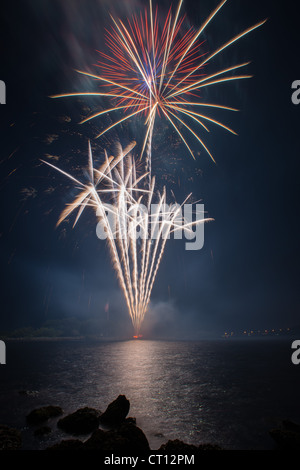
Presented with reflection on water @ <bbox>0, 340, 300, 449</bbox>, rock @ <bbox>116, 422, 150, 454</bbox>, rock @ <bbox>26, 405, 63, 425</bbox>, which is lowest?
reflection on water @ <bbox>0, 340, 300, 449</bbox>

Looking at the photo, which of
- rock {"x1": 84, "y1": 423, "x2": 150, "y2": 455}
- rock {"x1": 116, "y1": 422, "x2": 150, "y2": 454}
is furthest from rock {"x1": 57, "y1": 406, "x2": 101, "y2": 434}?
rock {"x1": 116, "y1": 422, "x2": 150, "y2": 454}

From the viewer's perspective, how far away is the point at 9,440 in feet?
39.2

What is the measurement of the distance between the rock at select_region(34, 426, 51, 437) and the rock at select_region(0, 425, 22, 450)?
157 cm

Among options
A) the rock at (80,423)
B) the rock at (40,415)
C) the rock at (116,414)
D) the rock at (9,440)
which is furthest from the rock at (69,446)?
the rock at (40,415)

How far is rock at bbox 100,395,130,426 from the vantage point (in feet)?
51.2

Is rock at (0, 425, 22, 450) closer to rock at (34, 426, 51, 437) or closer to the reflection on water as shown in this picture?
the reflection on water

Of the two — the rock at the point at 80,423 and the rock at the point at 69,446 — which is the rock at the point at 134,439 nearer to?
the rock at the point at 69,446

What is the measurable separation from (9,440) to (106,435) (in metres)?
5.75

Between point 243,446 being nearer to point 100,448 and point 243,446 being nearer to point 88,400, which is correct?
point 100,448

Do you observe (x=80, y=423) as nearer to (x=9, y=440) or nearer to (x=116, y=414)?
(x=116, y=414)

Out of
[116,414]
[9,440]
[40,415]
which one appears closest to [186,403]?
[116,414]

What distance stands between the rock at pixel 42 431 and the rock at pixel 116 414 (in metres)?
3.79
